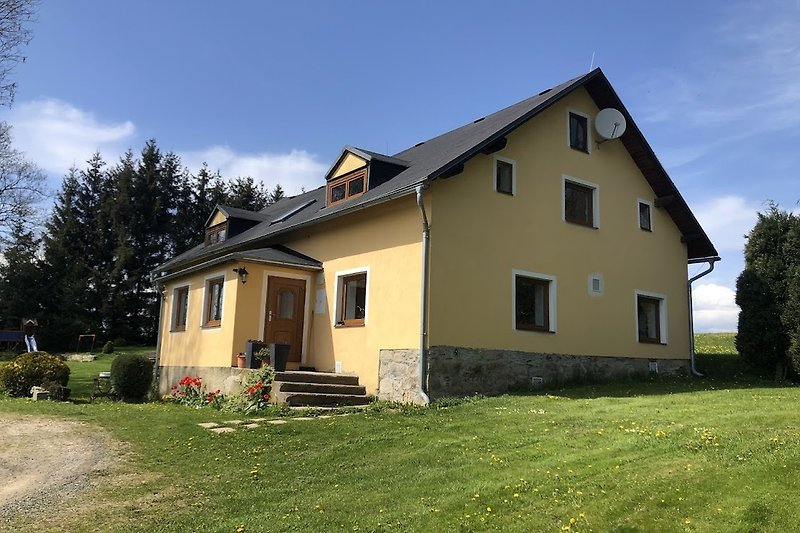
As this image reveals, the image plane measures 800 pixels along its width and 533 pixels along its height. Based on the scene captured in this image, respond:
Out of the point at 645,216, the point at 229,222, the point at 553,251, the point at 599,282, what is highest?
the point at 229,222

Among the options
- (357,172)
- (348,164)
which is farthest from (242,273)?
(348,164)

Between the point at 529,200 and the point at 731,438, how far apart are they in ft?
28.3

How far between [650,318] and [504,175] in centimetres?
632

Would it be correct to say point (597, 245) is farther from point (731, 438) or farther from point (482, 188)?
point (731, 438)

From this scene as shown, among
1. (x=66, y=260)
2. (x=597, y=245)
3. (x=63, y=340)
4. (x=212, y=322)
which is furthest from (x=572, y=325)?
(x=66, y=260)

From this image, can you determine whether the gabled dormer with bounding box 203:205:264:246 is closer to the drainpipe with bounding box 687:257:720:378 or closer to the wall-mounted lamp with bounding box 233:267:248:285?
the wall-mounted lamp with bounding box 233:267:248:285

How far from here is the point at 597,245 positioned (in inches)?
622

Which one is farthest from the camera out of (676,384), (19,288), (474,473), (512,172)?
(19,288)

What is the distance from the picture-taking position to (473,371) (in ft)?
42.0

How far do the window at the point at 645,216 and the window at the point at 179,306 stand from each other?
13.2 meters

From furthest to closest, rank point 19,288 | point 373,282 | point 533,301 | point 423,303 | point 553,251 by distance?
1. point 19,288
2. point 553,251
3. point 533,301
4. point 373,282
5. point 423,303

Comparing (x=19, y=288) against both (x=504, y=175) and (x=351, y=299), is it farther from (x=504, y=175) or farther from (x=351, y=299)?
(x=504, y=175)

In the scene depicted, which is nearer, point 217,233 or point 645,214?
point 645,214

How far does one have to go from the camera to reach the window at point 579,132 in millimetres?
15898
